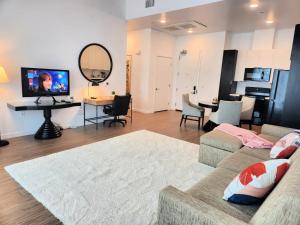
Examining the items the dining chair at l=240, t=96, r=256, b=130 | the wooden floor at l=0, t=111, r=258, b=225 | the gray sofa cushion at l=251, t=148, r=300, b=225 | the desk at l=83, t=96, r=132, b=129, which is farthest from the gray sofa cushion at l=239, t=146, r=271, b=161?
the desk at l=83, t=96, r=132, b=129

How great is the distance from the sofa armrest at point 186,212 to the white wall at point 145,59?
601 centimetres

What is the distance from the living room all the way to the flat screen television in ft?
0.14

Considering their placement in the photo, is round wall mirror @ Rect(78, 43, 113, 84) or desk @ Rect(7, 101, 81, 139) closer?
desk @ Rect(7, 101, 81, 139)

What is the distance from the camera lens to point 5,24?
3.82m

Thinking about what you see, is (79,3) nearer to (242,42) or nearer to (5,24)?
(5,24)

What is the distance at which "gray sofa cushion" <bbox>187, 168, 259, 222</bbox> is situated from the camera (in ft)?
4.63

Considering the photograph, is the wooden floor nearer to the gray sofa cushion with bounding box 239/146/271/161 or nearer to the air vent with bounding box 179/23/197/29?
the gray sofa cushion with bounding box 239/146/271/161

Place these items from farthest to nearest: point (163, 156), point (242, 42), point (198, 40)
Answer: point (198, 40)
point (242, 42)
point (163, 156)

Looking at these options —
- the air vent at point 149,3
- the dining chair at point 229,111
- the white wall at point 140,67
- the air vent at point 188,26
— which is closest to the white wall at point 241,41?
the air vent at point 188,26

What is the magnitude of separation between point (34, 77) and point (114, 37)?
8.23ft

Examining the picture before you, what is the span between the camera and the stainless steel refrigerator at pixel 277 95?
4.56 m

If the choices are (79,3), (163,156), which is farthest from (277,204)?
(79,3)

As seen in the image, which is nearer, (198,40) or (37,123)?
(37,123)

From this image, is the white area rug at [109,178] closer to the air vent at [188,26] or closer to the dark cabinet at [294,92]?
the dark cabinet at [294,92]
